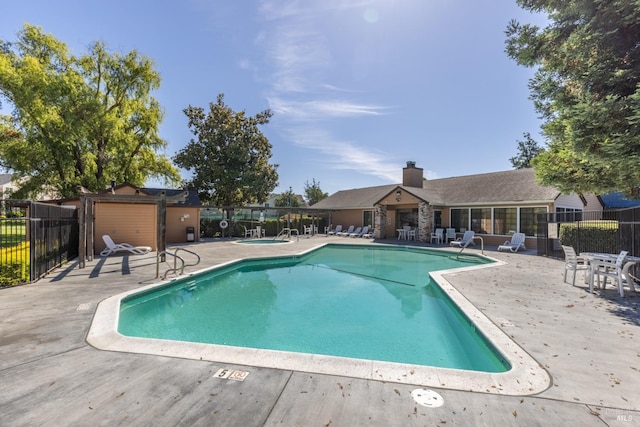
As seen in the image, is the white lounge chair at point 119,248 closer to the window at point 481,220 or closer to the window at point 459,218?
the window at point 459,218

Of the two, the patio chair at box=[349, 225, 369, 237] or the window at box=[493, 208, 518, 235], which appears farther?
the patio chair at box=[349, 225, 369, 237]

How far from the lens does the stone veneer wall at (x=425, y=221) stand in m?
20.1

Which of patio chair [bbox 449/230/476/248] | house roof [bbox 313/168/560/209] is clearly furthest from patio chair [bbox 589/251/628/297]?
patio chair [bbox 449/230/476/248]

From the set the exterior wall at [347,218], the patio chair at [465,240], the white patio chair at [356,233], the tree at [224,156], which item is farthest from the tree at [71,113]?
the patio chair at [465,240]

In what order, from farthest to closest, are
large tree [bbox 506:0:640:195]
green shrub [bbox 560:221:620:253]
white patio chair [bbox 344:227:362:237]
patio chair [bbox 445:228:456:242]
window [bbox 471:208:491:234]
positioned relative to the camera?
1. white patio chair [bbox 344:227:362:237]
2. patio chair [bbox 445:228:456:242]
3. window [bbox 471:208:491:234]
4. green shrub [bbox 560:221:620:253]
5. large tree [bbox 506:0:640:195]

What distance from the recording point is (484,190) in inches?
778

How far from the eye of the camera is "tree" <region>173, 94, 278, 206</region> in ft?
83.7

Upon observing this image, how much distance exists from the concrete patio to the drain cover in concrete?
2.4 inches

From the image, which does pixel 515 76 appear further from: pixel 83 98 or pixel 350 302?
pixel 83 98

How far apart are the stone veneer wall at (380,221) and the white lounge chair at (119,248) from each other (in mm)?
14996

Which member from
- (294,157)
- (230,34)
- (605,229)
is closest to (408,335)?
(605,229)

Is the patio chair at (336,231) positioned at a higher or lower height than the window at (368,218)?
lower

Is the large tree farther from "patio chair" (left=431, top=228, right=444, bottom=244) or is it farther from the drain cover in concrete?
"patio chair" (left=431, top=228, right=444, bottom=244)

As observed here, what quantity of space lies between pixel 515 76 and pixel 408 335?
480 inches
